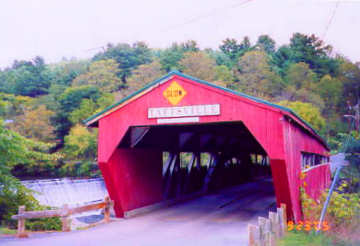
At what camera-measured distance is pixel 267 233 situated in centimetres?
621

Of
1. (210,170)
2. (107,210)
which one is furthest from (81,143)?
(107,210)

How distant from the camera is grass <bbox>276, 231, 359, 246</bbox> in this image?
6973 mm

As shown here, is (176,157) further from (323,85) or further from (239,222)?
(323,85)

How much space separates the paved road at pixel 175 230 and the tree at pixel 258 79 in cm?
4111

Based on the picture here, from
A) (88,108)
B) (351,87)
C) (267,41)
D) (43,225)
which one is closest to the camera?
(43,225)

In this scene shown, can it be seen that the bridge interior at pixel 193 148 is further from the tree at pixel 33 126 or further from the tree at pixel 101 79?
the tree at pixel 101 79

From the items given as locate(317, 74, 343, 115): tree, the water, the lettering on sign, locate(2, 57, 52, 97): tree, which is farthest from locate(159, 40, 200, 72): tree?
the lettering on sign

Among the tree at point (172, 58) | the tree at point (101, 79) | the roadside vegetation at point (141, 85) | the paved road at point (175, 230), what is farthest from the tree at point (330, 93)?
the paved road at point (175, 230)

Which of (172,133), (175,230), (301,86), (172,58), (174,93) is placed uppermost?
(172,58)

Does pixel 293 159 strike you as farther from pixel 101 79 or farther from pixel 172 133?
pixel 101 79

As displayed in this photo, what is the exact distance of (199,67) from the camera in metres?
55.0

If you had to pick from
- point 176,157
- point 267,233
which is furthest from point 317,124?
point 267,233

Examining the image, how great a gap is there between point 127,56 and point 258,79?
Answer: 975 inches

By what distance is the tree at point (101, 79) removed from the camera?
55.8 m
